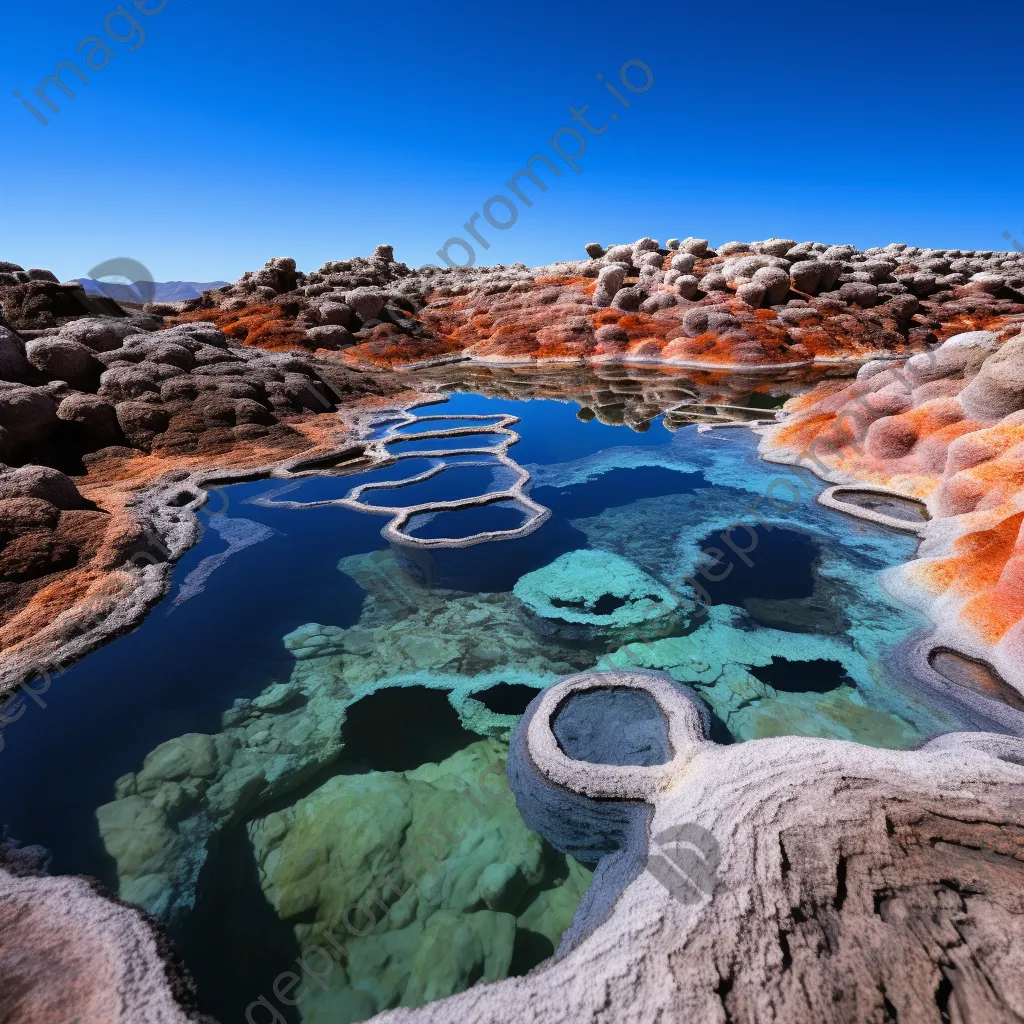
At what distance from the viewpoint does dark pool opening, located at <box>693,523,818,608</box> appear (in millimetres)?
8914

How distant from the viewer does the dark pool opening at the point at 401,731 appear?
6152 millimetres

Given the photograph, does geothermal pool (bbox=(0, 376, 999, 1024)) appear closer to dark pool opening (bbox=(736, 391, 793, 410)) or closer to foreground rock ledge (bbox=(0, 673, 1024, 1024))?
foreground rock ledge (bbox=(0, 673, 1024, 1024))

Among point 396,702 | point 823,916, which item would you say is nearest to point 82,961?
point 396,702

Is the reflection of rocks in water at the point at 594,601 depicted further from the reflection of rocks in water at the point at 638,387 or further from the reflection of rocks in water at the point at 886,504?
the reflection of rocks in water at the point at 638,387

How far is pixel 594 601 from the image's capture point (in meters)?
8.64

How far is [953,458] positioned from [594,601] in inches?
305

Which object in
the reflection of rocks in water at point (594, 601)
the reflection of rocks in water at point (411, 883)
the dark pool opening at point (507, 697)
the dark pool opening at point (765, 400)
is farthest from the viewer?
the dark pool opening at point (765, 400)

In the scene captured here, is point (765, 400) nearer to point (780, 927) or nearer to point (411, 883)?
point (780, 927)

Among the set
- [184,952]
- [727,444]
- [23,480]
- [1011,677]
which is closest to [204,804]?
[184,952]

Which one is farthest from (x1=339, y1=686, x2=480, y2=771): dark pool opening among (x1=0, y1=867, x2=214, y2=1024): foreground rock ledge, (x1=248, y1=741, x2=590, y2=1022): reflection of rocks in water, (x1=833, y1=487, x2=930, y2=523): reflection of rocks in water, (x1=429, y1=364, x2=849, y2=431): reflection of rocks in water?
(x1=429, y1=364, x2=849, y2=431): reflection of rocks in water

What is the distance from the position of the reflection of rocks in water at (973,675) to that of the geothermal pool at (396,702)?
53cm

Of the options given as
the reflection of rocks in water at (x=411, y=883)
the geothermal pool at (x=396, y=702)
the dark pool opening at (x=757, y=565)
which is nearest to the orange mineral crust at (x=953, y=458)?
the geothermal pool at (x=396, y=702)

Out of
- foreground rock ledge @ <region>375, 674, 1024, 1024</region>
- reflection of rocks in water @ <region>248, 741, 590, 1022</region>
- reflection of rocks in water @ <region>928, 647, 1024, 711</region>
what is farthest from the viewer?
reflection of rocks in water @ <region>928, 647, 1024, 711</region>

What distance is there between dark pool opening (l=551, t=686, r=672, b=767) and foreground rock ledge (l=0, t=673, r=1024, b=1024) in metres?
0.83
